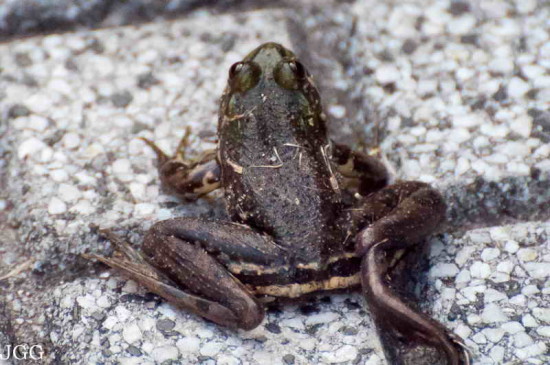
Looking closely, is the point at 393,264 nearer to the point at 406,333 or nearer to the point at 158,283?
the point at 406,333

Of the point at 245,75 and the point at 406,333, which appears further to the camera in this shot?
the point at 245,75

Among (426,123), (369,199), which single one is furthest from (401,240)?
(426,123)

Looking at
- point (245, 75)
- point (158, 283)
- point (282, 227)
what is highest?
point (245, 75)

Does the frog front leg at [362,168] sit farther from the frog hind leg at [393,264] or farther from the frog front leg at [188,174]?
the frog front leg at [188,174]

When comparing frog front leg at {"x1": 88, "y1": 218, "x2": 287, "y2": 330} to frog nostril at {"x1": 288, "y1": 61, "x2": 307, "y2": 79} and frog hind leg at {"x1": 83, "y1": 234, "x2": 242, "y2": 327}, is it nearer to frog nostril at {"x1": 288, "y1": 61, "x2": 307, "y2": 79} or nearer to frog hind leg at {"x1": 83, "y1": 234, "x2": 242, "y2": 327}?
frog hind leg at {"x1": 83, "y1": 234, "x2": 242, "y2": 327}

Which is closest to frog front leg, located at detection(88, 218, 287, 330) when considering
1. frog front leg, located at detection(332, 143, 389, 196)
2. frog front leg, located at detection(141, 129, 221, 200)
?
frog front leg, located at detection(141, 129, 221, 200)

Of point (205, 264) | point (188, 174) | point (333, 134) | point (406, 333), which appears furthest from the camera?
point (333, 134)

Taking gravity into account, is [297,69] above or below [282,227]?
above

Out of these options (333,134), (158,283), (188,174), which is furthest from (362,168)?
(158,283)

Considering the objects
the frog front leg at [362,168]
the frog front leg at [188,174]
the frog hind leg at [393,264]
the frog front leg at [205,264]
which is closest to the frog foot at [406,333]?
the frog hind leg at [393,264]
